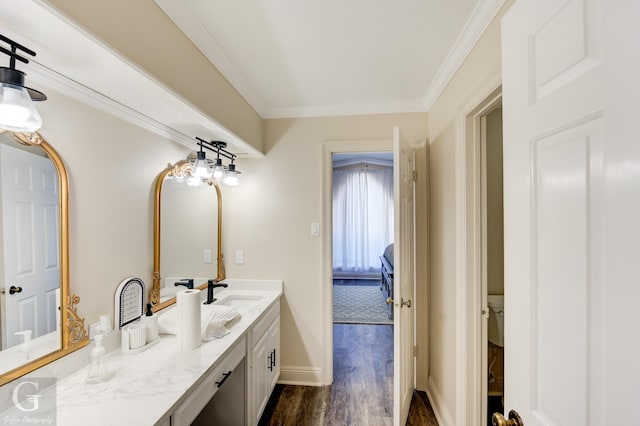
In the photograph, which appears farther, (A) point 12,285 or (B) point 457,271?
(B) point 457,271

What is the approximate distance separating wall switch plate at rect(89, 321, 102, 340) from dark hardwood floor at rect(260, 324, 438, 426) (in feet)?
4.36

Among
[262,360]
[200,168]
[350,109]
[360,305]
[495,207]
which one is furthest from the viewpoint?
[360,305]

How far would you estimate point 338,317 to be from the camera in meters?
4.19

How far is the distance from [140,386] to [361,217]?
212 inches

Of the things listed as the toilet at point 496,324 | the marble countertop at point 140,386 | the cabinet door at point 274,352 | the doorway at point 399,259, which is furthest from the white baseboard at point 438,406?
the marble countertop at point 140,386

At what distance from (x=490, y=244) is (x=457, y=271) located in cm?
68

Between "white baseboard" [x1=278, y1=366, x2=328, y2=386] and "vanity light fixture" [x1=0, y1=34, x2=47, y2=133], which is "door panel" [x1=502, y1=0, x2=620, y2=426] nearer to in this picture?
"vanity light fixture" [x1=0, y1=34, x2=47, y2=133]

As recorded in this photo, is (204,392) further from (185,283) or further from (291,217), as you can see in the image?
(291,217)

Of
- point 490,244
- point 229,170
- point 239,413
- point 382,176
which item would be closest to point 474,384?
point 490,244

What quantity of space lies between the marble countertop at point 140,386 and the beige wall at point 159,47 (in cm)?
121

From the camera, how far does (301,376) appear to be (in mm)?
2502

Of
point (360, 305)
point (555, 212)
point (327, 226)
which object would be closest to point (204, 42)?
point (327, 226)

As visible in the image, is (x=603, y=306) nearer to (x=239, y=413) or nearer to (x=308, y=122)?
(x=239, y=413)

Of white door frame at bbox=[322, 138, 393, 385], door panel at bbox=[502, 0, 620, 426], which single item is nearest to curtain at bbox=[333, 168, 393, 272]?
white door frame at bbox=[322, 138, 393, 385]
